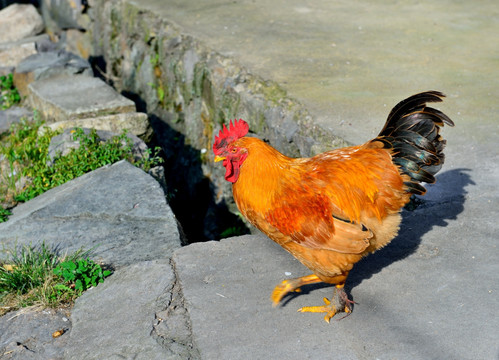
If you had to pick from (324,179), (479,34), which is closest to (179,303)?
(324,179)

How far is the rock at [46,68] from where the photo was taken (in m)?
7.43

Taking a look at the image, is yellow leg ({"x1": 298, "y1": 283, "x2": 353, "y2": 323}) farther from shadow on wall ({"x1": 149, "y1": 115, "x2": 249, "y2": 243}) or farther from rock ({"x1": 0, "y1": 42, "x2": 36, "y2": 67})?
rock ({"x1": 0, "y1": 42, "x2": 36, "y2": 67})

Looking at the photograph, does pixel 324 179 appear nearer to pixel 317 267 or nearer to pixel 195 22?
pixel 317 267

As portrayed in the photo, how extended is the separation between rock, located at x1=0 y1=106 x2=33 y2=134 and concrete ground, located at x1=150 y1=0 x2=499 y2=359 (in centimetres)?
240

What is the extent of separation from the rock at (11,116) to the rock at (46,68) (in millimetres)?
498

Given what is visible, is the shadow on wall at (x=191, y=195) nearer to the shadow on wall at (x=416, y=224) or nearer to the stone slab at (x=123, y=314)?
the stone slab at (x=123, y=314)

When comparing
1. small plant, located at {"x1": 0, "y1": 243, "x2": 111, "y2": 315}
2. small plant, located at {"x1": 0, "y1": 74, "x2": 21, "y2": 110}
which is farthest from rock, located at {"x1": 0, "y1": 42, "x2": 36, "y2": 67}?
small plant, located at {"x1": 0, "y1": 243, "x2": 111, "y2": 315}

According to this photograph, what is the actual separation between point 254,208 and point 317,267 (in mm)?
496

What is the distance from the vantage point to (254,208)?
10.4 ft

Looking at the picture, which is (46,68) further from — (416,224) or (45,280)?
(416,224)

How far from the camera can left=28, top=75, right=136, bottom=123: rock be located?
6.09 meters

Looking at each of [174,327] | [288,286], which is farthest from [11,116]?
[288,286]

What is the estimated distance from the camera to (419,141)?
321cm

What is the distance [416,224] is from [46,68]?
18.4 ft
